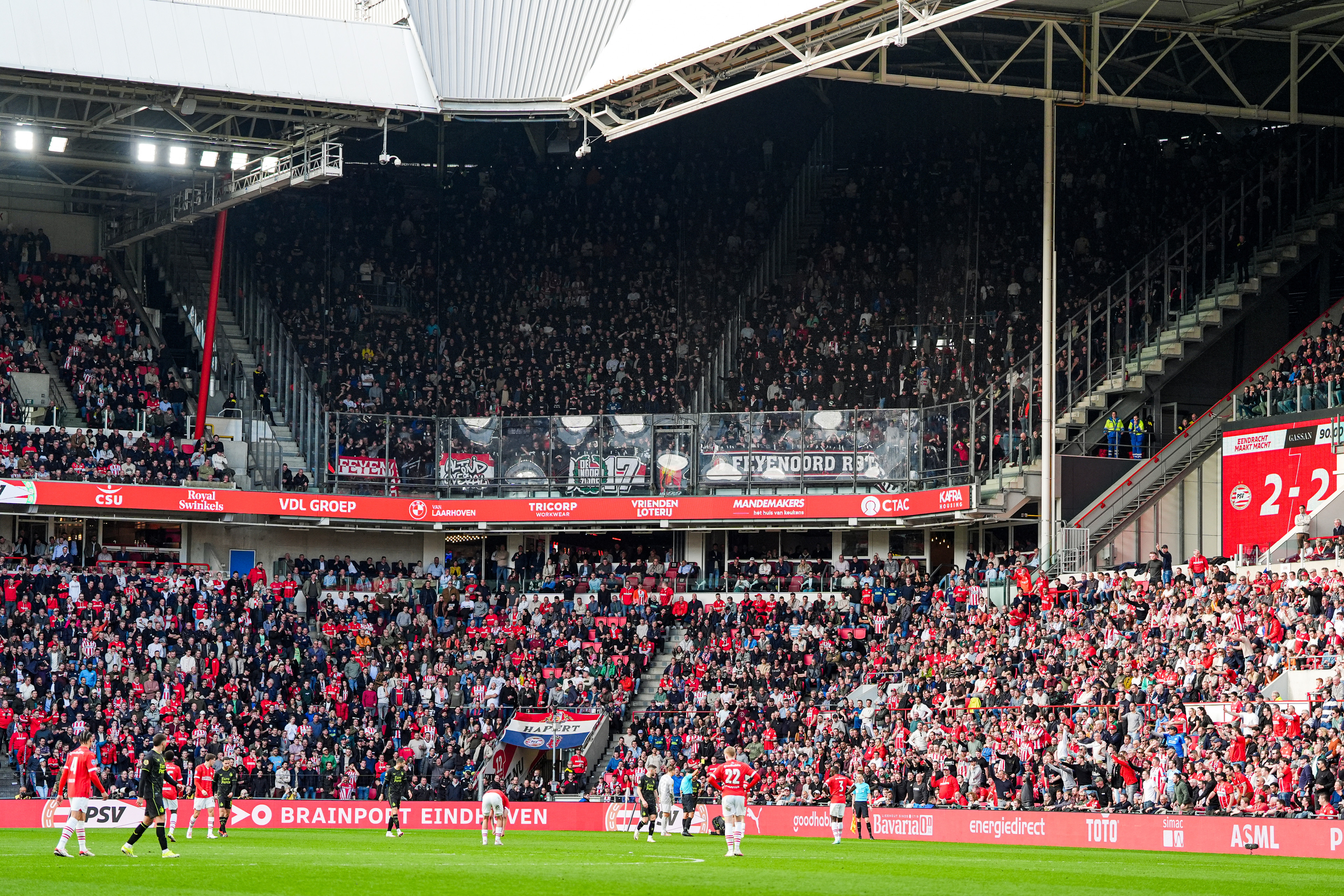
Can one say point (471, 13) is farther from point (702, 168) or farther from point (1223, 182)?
point (1223, 182)

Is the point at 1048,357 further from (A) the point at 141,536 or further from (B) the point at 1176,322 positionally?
(A) the point at 141,536

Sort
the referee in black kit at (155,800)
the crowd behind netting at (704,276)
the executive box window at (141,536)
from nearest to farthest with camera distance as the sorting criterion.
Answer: the referee in black kit at (155,800)
the executive box window at (141,536)
the crowd behind netting at (704,276)

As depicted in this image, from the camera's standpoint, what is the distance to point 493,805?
3145 centimetres

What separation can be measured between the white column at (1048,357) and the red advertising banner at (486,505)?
2522mm

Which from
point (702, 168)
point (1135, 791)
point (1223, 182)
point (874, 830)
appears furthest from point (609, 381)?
point (1135, 791)

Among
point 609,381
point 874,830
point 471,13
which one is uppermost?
point 471,13

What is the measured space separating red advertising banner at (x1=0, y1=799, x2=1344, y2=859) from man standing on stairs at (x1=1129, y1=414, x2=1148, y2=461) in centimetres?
1369

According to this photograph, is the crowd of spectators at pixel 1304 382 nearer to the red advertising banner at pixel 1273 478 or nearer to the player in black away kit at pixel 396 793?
the red advertising banner at pixel 1273 478

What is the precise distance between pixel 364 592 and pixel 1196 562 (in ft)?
76.0

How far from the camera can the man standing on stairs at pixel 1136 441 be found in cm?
4638

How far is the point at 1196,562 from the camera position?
129 ft

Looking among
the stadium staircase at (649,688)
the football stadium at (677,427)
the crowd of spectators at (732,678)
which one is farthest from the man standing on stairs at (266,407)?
the stadium staircase at (649,688)

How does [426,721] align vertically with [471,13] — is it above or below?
below

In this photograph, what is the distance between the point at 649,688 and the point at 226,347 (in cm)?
1730
